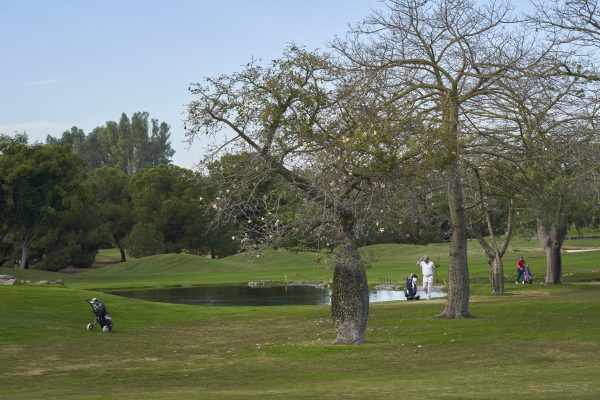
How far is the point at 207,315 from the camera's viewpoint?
43031 millimetres

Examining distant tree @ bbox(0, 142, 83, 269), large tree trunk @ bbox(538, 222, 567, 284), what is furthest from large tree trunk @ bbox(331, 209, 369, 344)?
distant tree @ bbox(0, 142, 83, 269)

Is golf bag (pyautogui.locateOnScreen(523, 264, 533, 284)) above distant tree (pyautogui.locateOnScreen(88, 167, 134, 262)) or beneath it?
beneath

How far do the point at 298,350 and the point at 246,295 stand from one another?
35.4 metres

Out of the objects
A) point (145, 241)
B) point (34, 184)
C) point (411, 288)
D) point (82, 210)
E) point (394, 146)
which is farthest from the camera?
point (145, 241)

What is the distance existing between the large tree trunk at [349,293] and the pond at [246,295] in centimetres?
2479

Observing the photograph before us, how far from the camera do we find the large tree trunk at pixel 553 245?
51.6m

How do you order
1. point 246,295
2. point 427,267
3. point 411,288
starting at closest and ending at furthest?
point 427,267, point 411,288, point 246,295

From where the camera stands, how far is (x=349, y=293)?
1086 inches

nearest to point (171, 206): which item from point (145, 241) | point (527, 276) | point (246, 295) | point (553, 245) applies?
point (145, 241)

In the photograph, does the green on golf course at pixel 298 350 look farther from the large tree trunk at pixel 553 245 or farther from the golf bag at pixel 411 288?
the golf bag at pixel 411 288

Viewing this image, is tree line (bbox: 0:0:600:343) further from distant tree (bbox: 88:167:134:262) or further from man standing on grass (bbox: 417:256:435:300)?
distant tree (bbox: 88:167:134:262)

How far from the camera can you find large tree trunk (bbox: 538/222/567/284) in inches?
2031

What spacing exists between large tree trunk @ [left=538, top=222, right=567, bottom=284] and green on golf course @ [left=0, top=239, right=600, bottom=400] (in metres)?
2.98

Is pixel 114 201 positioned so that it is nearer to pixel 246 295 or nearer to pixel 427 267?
pixel 246 295
